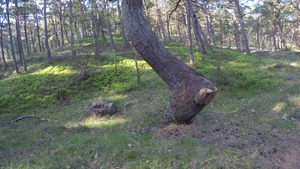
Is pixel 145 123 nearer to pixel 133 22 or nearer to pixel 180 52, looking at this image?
pixel 133 22

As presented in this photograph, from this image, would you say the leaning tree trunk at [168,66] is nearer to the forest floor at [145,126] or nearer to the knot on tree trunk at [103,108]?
the forest floor at [145,126]

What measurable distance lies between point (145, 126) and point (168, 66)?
226cm

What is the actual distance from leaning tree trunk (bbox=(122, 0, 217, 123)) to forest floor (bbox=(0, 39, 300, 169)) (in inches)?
28.1

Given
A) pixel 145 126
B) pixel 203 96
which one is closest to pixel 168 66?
pixel 203 96

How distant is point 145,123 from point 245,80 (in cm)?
649

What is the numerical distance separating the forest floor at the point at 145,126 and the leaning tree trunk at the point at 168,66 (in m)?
0.71

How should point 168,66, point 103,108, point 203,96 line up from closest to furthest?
point 203,96
point 168,66
point 103,108

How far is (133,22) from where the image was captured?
5.43 metres

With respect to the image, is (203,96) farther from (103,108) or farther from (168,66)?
(103,108)

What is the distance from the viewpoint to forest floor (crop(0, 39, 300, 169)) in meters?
3.52

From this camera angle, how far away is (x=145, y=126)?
21.6 feet

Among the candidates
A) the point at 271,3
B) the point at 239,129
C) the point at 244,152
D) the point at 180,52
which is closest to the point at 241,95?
the point at 239,129

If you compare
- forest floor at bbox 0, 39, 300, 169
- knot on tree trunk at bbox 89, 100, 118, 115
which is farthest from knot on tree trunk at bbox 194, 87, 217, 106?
knot on tree trunk at bbox 89, 100, 118, 115

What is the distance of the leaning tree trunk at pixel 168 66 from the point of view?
541 cm
